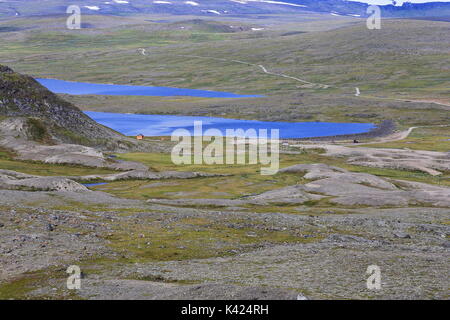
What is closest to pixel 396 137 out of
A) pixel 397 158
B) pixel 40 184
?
pixel 397 158

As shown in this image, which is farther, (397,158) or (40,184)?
(397,158)

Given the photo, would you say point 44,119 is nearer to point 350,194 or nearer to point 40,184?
point 40,184

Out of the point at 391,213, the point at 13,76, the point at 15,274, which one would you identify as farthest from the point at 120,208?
the point at 13,76

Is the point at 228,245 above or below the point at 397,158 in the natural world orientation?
above

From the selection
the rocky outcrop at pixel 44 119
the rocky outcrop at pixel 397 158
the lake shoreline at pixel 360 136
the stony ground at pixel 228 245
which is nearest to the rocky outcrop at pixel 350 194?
the stony ground at pixel 228 245

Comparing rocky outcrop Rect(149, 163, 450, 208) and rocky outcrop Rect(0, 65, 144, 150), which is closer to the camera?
rocky outcrop Rect(149, 163, 450, 208)

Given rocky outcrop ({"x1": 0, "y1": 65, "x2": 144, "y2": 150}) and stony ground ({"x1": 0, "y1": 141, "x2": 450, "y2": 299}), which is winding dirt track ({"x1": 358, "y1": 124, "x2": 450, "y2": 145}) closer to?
rocky outcrop ({"x1": 0, "y1": 65, "x2": 144, "y2": 150})

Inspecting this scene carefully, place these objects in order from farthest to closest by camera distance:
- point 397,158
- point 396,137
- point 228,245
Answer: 1. point 396,137
2. point 397,158
3. point 228,245

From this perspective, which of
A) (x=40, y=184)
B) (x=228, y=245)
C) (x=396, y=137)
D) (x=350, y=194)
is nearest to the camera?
(x=228, y=245)

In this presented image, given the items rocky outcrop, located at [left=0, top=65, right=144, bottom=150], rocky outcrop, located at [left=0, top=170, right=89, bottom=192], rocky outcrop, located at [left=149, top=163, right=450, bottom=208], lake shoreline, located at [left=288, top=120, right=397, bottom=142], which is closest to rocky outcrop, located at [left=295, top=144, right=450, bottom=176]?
rocky outcrop, located at [left=149, top=163, right=450, bottom=208]

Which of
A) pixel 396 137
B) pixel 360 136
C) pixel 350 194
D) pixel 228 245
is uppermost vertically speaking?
pixel 228 245
